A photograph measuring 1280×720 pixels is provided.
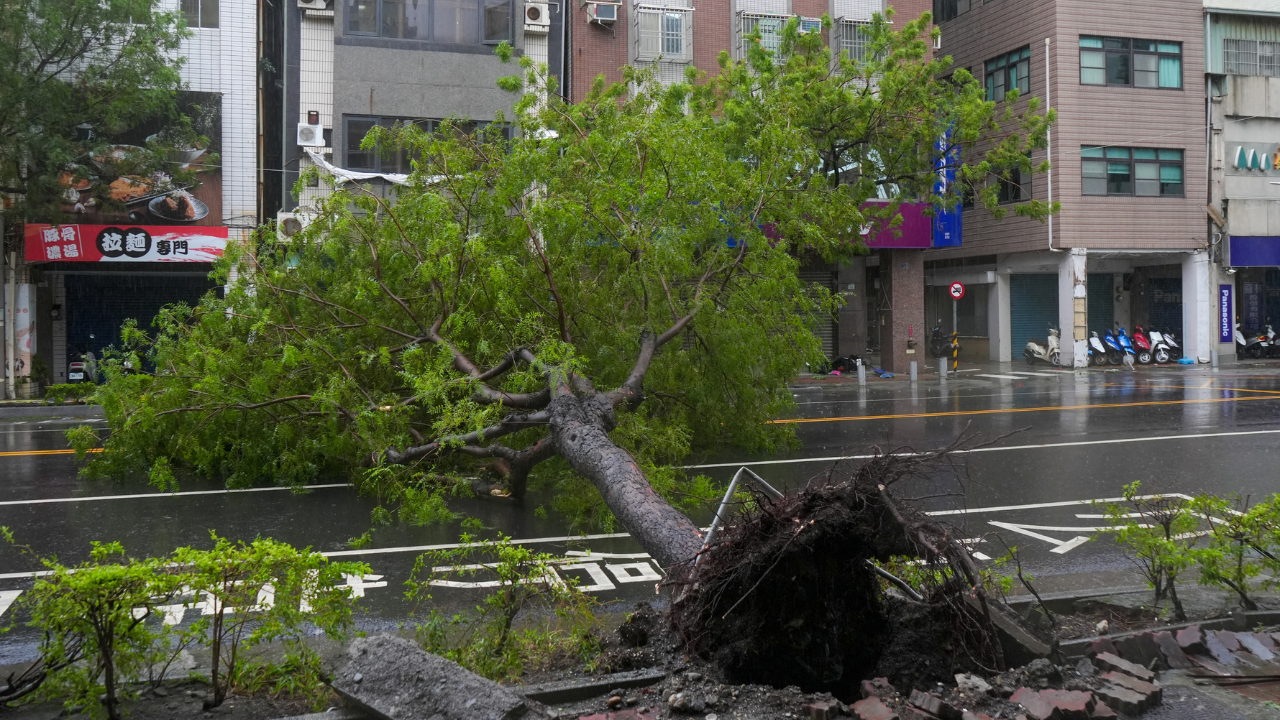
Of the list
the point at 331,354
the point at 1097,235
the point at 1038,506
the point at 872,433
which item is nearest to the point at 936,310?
the point at 1097,235

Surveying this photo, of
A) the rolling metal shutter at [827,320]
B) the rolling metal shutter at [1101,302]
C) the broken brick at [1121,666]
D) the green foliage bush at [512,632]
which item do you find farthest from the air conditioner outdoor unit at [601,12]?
the broken brick at [1121,666]

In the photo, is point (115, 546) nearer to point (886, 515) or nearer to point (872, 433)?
point (886, 515)

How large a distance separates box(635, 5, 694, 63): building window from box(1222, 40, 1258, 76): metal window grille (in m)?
16.6

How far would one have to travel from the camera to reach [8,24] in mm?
18422

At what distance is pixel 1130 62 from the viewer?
2803cm

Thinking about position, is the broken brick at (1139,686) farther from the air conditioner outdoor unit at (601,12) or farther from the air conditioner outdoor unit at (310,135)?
the air conditioner outdoor unit at (601,12)

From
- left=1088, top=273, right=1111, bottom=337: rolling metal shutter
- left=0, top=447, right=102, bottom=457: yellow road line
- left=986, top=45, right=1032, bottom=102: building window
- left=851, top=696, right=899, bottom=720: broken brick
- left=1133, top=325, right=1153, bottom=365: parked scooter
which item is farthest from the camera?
left=1088, top=273, right=1111, bottom=337: rolling metal shutter

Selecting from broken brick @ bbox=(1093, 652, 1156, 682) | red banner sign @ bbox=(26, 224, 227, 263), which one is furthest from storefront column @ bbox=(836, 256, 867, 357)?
broken brick @ bbox=(1093, 652, 1156, 682)

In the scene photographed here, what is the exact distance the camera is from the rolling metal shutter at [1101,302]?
3225 cm

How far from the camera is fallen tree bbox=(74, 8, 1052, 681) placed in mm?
8258

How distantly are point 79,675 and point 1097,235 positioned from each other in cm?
2885

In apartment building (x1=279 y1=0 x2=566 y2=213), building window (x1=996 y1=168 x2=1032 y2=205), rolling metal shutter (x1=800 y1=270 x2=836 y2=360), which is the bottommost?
A: rolling metal shutter (x1=800 y1=270 x2=836 y2=360)

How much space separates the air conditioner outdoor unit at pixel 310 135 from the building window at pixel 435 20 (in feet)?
7.71

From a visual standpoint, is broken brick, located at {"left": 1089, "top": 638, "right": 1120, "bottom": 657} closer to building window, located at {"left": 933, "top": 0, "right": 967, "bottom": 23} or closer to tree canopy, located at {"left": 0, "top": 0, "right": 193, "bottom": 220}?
tree canopy, located at {"left": 0, "top": 0, "right": 193, "bottom": 220}
